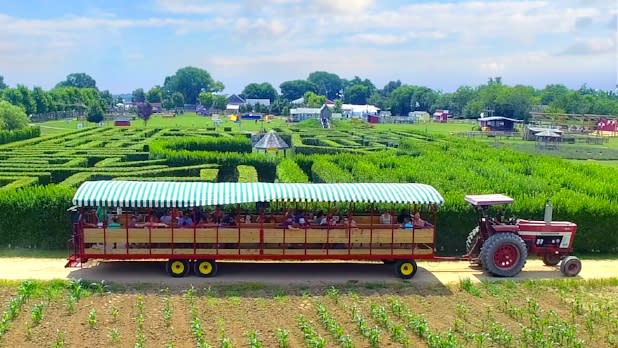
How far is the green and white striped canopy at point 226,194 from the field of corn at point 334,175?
272 centimetres

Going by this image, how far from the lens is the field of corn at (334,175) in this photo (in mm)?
20719

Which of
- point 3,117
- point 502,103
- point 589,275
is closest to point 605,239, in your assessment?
point 589,275

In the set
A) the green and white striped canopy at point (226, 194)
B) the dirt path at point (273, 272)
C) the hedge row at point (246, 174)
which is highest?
the green and white striped canopy at point (226, 194)

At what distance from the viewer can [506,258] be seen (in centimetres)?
1822

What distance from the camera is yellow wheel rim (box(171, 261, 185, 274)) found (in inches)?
683

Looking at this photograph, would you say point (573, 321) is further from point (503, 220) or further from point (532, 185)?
point (532, 185)

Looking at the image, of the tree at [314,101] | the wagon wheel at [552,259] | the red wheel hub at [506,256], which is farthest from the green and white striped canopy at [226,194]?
the tree at [314,101]

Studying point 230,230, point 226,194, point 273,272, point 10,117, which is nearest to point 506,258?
point 273,272

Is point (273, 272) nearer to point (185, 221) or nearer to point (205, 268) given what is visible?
point (205, 268)

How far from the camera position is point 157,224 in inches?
693

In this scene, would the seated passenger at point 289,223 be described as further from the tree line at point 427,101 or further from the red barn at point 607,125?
the red barn at point 607,125

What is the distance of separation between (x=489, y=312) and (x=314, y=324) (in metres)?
4.16

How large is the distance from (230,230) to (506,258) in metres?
7.88

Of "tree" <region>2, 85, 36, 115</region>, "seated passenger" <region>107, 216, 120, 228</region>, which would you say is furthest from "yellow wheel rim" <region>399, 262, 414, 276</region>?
"tree" <region>2, 85, 36, 115</region>
